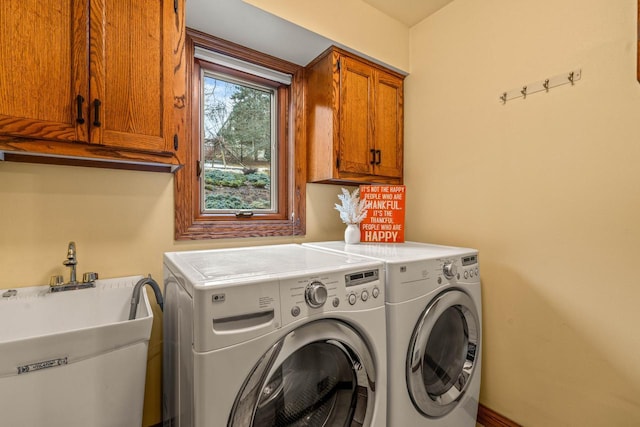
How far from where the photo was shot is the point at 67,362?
2.98 feet

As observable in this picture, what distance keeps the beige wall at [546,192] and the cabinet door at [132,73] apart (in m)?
1.61

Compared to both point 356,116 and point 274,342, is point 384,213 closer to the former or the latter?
point 356,116

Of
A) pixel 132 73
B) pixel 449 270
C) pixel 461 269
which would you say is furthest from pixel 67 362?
pixel 461 269

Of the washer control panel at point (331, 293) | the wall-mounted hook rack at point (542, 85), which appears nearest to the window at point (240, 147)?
the washer control panel at point (331, 293)

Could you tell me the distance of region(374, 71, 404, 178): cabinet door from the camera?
2.04 metres

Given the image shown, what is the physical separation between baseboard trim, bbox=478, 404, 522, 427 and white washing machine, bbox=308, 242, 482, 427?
0.25 m

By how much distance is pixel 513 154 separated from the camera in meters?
1.64

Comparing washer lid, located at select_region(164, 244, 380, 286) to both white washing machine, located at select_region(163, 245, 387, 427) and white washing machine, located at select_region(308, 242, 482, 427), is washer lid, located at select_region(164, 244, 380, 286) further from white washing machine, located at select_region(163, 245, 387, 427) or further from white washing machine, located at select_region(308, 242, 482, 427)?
white washing machine, located at select_region(308, 242, 482, 427)

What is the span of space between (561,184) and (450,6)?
4.30 ft

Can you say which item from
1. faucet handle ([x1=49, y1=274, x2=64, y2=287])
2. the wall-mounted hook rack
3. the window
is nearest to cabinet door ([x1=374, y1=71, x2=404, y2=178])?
the window

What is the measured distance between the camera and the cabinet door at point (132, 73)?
1105 mm

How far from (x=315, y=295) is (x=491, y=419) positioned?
60.6 inches

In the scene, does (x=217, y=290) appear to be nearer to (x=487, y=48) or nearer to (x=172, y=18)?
(x=172, y=18)

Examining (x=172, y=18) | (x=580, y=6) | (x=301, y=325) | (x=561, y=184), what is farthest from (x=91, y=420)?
(x=580, y=6)
